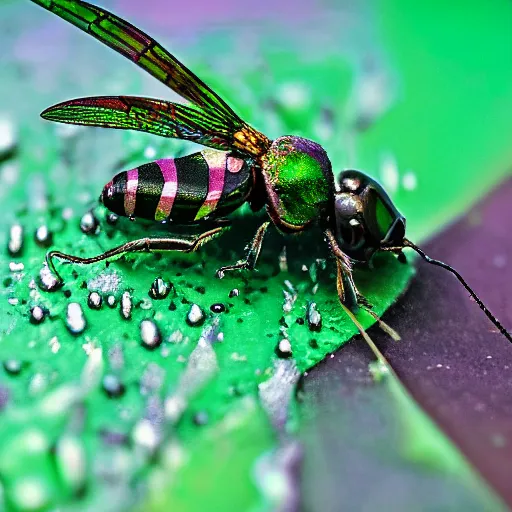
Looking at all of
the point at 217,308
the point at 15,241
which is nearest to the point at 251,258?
the point at 217,308

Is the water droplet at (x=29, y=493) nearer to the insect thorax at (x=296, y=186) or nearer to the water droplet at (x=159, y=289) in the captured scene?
the water droplet at (x=159, y=289)

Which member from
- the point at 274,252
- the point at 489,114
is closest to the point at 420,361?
the point at 274,252

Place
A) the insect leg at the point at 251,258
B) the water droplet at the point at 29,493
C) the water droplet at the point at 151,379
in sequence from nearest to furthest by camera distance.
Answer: the water droplet at the point at 29,493 < the water droplet at the point at 151,379 < the insect leg at the point at 251,258

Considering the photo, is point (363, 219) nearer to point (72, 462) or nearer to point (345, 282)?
point (345, 282)

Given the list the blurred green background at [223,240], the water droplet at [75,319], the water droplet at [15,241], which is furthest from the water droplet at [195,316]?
the water droplet at [15,241]

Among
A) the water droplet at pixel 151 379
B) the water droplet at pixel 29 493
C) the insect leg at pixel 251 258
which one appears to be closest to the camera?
the water droplet at pixel 29 493

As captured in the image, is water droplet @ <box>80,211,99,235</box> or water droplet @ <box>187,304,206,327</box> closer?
water droplet @ <box>187,304,206,327</box>

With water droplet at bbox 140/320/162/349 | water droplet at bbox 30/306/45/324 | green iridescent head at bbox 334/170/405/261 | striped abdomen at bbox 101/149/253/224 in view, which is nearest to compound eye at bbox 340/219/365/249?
green iridescent head at bbox 334/170/405/261

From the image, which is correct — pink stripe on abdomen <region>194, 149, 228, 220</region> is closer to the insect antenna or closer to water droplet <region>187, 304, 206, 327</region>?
water droplet <region>187, 304, 206, 327</region>

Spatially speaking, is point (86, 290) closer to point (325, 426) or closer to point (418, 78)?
point (325, 426)

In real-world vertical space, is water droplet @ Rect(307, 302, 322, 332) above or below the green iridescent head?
below
